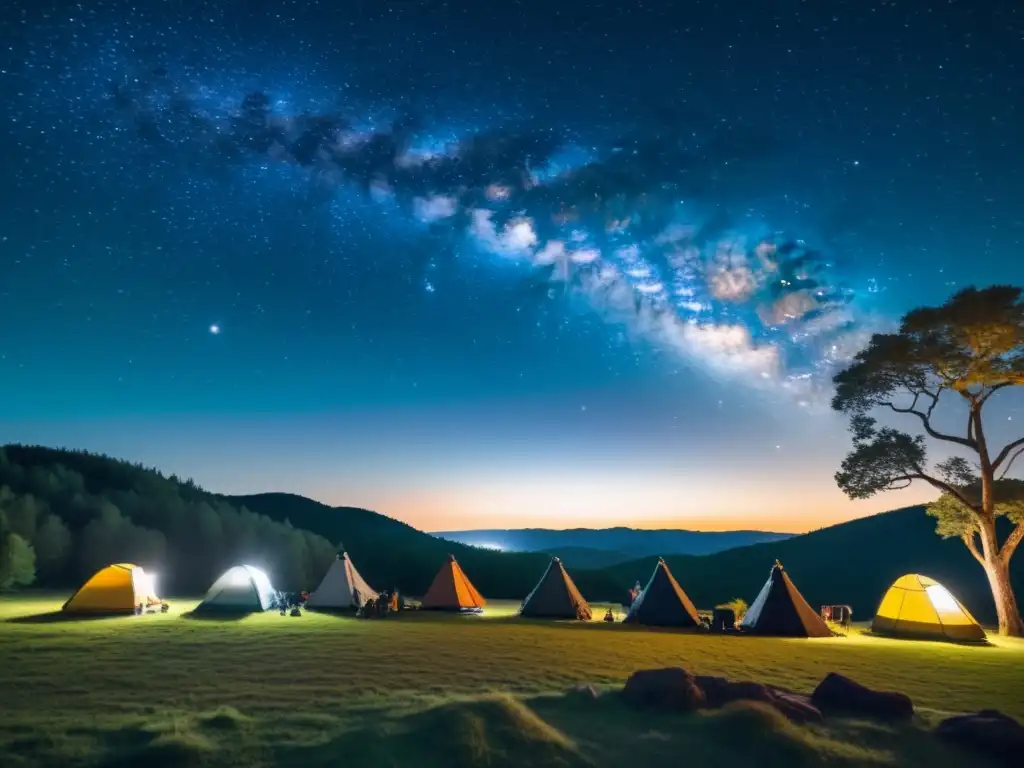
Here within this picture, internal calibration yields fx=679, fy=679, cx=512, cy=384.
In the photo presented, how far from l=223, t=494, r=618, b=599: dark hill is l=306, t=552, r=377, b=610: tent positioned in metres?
41.3

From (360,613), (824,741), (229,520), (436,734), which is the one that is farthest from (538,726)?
(229,520)

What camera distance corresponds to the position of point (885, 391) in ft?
104

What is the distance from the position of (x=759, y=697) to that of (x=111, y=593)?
28527 millimetres

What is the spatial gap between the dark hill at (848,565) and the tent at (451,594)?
62906 mm

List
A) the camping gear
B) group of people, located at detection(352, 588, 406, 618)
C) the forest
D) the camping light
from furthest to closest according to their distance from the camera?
the forest, group of people, located at detection(352, 588, 406, 618), the camping gear, the camping light

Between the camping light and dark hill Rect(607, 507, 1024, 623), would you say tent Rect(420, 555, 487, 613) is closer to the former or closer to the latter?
the camping light

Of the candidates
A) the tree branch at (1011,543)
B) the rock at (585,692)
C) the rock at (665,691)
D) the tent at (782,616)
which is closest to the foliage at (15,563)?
the tent at (782,616)

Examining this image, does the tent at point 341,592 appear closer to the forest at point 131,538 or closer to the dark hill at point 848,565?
the forest at point 131,538

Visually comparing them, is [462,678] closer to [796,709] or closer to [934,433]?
[796,709]

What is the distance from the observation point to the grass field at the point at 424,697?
31.3 feet

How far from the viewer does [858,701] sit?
11.9 metres

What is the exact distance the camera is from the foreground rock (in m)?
11.4

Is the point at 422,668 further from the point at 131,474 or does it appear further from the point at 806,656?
the point at 131,474

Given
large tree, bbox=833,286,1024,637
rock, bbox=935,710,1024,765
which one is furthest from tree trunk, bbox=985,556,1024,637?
rock, bbox=935,710,1024,765
